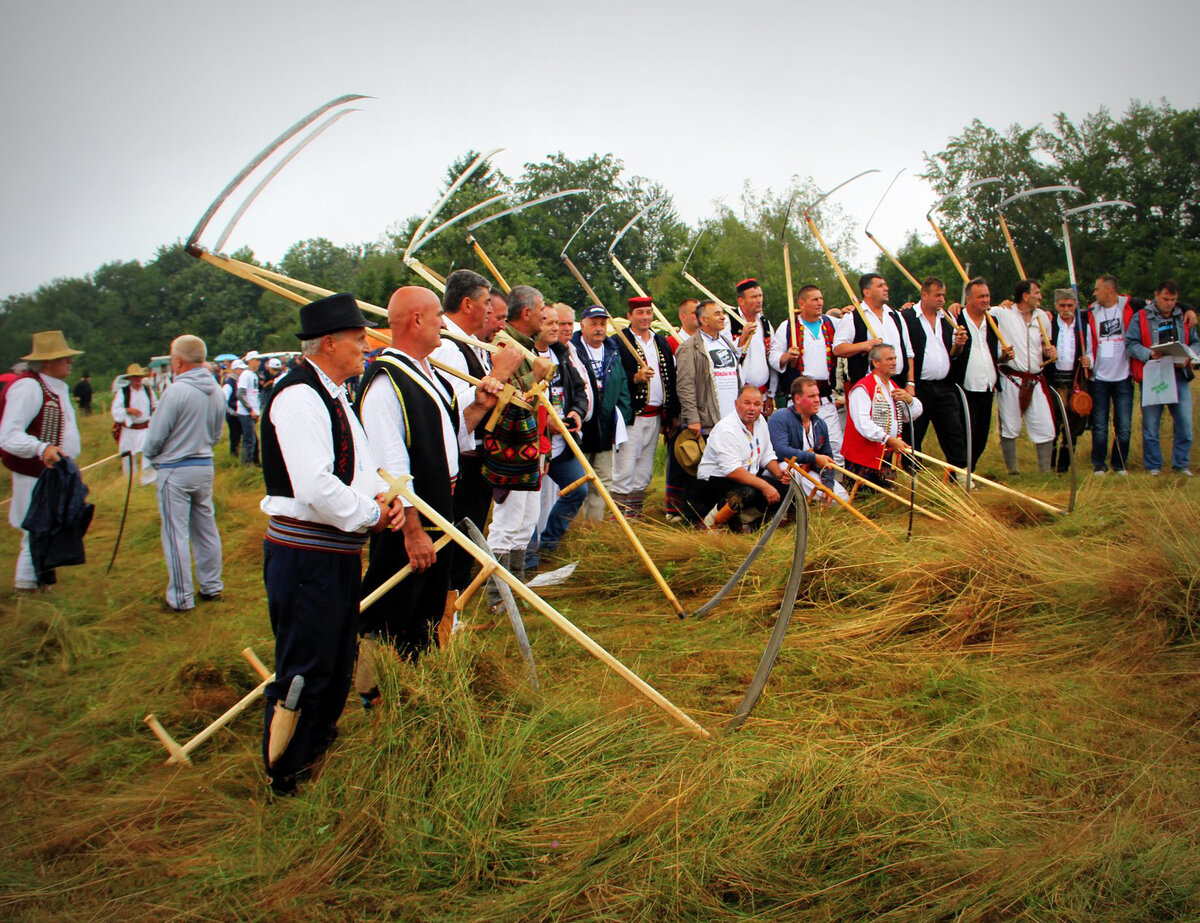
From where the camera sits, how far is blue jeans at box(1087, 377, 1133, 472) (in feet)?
28.1

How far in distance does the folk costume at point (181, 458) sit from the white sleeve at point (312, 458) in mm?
3544

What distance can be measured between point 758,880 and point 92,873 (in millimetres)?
2184

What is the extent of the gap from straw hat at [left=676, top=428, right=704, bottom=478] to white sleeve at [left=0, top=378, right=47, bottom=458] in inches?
189

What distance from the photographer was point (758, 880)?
2443mm

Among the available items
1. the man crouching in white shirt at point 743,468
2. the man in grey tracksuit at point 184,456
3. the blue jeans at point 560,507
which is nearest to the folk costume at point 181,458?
the man in grey tracksuit at point 184,456

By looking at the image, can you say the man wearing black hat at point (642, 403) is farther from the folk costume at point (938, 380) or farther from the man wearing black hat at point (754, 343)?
the folk costume at point (938, 380)

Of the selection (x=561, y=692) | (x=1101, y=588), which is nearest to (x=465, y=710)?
(x=561, y=692)

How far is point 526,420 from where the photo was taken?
4.89 m

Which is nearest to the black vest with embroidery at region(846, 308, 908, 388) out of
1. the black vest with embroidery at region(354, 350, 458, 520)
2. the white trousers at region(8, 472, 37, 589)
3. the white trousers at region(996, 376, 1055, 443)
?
the white trousers at region(996, 376, 1055, 443)

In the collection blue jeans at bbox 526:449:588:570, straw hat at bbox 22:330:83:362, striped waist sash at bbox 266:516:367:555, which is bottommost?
blue jeans at bbox 526:449:588:570

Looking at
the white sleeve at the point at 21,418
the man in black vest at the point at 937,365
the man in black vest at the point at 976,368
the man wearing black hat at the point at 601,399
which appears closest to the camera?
the white sleeve at the point at 21,418

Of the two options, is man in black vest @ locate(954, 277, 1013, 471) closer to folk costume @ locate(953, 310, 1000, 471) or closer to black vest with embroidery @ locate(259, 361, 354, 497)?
folk costume @ locate(953, 310, 1000, 471)

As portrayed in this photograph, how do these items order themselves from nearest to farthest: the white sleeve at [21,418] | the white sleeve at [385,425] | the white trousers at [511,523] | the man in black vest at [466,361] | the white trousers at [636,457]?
the white sleeve at [385,425] → the man in black vest at [466,361] → the white trousers at [511,523] → the white sleeve at [21,418] → the white trousers at [636,457]

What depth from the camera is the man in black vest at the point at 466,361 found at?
455cm
